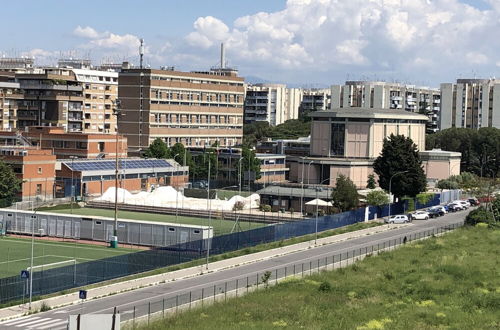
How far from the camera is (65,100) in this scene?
14712 cm

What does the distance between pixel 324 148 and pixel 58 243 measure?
216 feet

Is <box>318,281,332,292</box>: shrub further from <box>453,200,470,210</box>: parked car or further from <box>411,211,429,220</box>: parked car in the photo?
<box>453,200,470,210</box>: parked car

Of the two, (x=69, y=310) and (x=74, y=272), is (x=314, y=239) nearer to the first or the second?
(x=74, y=272)

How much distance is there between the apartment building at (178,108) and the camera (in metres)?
150

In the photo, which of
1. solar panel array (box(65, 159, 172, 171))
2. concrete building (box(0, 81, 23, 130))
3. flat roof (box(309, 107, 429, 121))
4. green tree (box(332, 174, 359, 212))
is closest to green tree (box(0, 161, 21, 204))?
solar panel array (box(65, 159, 172, 171))

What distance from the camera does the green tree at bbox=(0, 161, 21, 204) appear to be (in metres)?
93.3

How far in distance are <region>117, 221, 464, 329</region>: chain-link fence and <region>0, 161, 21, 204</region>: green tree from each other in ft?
137

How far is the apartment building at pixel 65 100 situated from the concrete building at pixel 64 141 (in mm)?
21901

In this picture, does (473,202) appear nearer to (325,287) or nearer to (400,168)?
(400,168)

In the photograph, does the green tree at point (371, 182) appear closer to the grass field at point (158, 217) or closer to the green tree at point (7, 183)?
the grass field at point (158, 217)

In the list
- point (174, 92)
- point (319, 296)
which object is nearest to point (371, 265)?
point (319, 296)

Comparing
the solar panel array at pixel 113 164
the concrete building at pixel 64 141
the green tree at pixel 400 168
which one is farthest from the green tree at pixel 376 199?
the concrete building at pixel 64 141

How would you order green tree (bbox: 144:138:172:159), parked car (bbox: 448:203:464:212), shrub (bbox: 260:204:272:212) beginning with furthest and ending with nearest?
green tree (bbox: 144:138:172:159)
parked car (bbox: 448:203:464:212)
shrub (bbox: 260:204:272:212)

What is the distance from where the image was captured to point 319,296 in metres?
46.7
